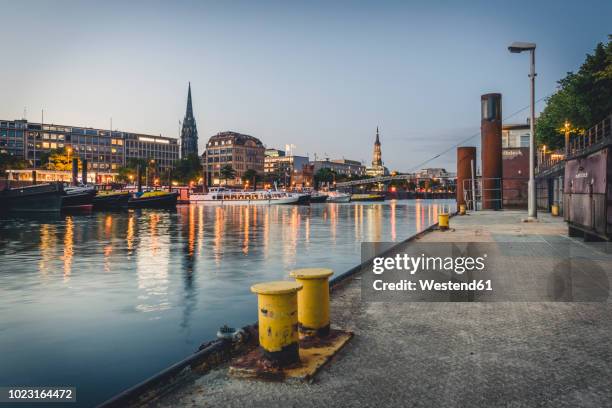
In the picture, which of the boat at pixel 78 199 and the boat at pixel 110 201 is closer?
the boat at pixel 78 199

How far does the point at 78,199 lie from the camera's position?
63594 millimetres

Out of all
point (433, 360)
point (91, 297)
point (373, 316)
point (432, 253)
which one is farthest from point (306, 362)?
point (432, 253)

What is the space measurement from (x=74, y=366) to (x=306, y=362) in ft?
13.6

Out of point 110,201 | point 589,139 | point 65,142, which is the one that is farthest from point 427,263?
point 65,142

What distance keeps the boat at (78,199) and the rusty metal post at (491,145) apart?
5127cm

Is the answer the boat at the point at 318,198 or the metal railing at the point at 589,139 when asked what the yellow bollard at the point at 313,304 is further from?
the boat at the point at 318,198

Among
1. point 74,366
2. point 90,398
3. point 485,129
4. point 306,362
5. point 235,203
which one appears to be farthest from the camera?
point 235,203

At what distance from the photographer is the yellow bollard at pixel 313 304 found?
622 centimetres

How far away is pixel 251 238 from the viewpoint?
2870 cm

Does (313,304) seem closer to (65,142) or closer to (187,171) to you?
(187,171)

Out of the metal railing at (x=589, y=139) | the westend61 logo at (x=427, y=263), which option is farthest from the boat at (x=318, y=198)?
the westend61 logo at (x=427, y=263)

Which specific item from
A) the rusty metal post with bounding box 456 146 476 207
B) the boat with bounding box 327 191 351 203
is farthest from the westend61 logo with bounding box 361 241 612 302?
the boat with bounding box 327 191 351 203

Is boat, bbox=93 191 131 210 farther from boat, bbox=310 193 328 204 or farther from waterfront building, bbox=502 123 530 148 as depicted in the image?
waterfront building, bbox=502 123 530 148

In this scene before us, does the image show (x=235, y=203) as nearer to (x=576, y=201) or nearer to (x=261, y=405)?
(x=576, y=201)
